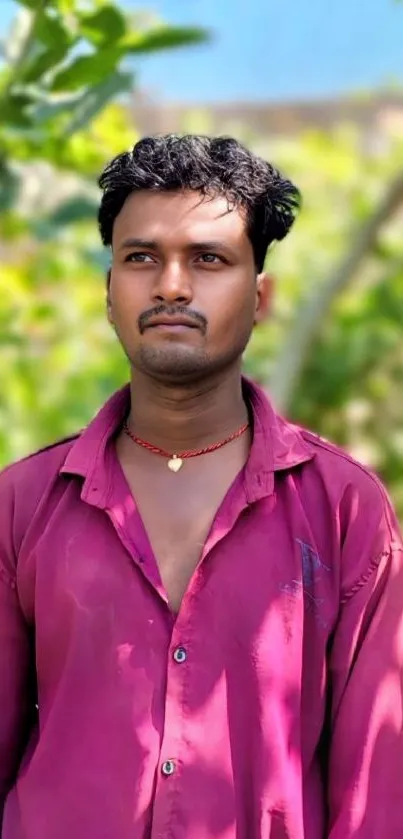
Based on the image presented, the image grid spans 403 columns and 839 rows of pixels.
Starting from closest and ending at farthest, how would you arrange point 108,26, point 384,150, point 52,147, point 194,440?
point 194,440, point 108,26, point 52,147, point 384,150

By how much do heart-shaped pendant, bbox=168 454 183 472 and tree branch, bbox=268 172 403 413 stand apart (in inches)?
214

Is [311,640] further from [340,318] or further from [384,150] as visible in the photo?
[384,150]

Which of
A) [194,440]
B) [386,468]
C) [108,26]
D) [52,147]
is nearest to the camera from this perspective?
[194,440]

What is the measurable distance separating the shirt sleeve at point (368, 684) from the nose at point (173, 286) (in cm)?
41

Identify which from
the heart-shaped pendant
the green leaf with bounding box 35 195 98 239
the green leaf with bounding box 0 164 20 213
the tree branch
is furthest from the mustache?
the tree branch

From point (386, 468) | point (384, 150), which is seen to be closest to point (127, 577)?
point (386, 468)

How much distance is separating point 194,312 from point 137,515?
13.0 inches

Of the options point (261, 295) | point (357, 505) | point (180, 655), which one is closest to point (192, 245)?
point (261, 295)

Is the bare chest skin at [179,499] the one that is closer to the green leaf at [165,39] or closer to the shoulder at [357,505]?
the shoulder at [357,505]

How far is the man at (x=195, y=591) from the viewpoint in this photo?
1761 millimetres

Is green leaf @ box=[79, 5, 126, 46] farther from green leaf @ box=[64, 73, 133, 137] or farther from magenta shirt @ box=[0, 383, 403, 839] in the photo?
magenta shirt @ box=[0, 383, 403, 839]

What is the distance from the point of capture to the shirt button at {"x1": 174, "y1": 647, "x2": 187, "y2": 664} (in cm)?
177

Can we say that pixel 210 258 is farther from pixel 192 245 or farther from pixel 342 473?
pixel 342 473

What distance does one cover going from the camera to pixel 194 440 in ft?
6.46
